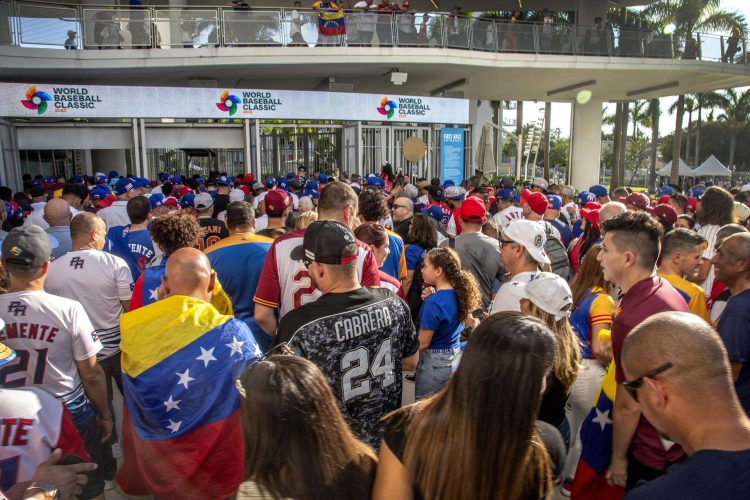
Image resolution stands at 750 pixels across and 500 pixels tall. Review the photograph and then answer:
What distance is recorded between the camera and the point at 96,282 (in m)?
4.48

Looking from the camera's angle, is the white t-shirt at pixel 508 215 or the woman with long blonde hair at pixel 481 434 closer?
the woman with long blonde hair at pixel 481 434

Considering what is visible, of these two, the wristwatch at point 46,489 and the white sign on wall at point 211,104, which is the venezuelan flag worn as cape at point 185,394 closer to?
the wristwatch at point 46,489

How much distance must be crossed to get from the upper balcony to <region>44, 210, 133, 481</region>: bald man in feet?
47.6

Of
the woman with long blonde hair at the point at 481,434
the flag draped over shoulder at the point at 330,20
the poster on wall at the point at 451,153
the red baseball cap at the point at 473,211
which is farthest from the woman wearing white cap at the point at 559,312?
the flag draped over shoulder at the point at 330,20

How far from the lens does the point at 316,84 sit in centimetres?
2380

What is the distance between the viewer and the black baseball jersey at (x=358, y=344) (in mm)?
2713

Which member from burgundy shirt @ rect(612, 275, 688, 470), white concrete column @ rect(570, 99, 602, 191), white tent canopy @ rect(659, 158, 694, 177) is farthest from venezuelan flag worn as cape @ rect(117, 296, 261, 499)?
white tent canopy @ rect(659, 158, 694, 177)

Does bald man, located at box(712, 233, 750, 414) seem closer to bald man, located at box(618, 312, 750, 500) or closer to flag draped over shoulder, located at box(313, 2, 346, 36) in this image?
bald man, located at box(618, 312, 750, 500)

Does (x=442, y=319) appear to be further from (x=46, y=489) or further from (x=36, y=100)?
(x=36, y=100)

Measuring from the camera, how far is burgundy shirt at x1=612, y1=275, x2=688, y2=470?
2.79 m

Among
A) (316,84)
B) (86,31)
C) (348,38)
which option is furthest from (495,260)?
(316,84)

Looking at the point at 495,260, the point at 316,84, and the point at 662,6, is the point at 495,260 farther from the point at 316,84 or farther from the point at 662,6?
the point at 662,6

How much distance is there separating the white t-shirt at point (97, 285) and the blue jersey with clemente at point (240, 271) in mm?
799

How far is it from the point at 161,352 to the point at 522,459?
1870 mm
